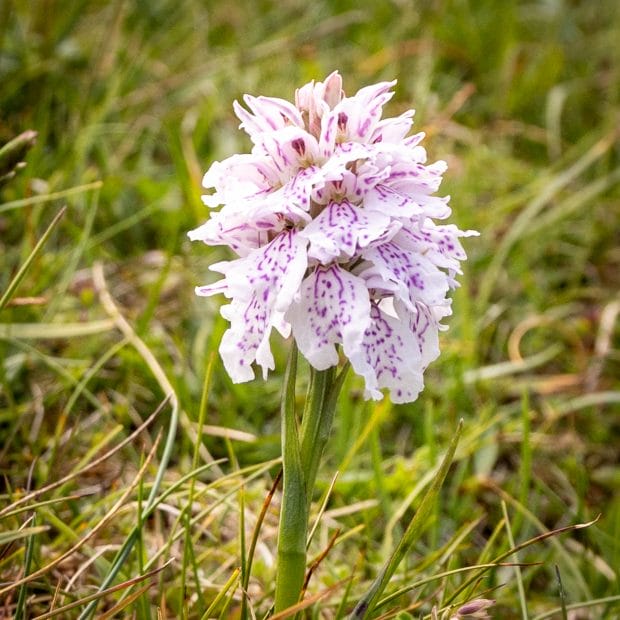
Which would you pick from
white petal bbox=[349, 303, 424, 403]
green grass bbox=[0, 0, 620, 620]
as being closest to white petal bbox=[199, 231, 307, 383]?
white petal bbox=[349, 303, 424, 403]

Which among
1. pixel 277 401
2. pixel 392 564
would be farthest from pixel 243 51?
pixel 392 564

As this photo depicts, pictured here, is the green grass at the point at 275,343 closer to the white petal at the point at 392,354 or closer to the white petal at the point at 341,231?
the white petal at the point at 392,354

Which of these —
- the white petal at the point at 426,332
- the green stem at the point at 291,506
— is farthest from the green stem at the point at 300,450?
the white petal at the point at 426,332

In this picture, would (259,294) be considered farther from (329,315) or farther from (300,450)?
(300,450)

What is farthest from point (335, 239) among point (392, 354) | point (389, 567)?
point (389, 567)

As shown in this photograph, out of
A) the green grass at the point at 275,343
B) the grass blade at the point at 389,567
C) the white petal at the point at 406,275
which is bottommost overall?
the green grass at the point at 275,343

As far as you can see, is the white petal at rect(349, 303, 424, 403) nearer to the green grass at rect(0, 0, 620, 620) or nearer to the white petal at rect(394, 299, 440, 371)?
the white petal at rect(394, 299, 440, 371)
